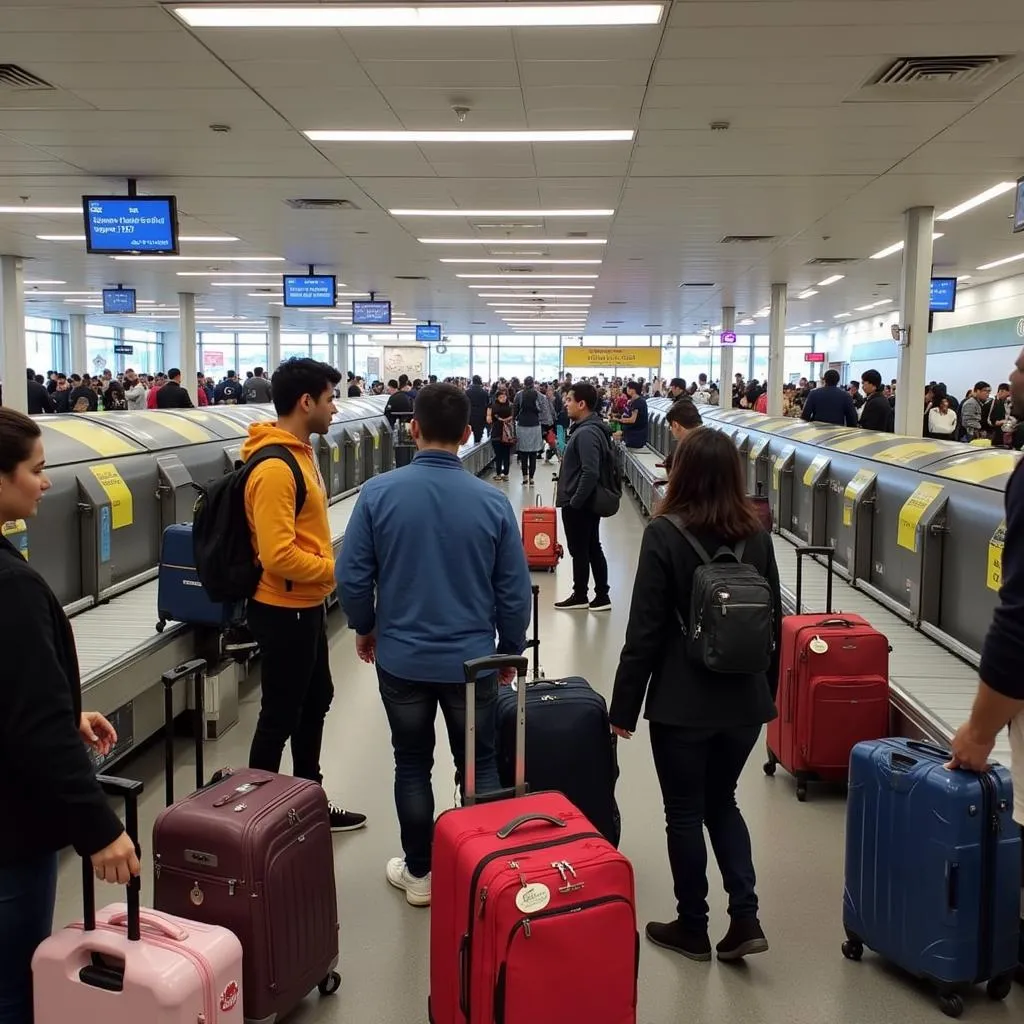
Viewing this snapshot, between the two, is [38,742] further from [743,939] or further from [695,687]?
[743,939]

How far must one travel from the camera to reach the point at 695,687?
9.16 feet

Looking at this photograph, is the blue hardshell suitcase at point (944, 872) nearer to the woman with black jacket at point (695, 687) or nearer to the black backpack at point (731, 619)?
the woman with black jacket at point (695, 687)

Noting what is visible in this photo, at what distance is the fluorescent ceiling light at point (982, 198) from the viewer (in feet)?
30.0

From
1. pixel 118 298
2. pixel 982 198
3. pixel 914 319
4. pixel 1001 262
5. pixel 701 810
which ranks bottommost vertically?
pixel 701 810

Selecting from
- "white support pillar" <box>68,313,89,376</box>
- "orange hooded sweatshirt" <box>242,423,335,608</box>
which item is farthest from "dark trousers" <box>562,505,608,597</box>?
"white support pillar" <box>68,313,89,376</box>

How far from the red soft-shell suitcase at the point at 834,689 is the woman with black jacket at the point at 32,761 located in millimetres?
2898

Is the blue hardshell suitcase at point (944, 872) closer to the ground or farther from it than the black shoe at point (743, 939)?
farther from it

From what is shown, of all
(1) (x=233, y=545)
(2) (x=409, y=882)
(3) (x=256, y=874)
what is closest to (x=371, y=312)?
(1) (x=233, y=545)

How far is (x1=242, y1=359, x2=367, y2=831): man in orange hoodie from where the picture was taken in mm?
3221

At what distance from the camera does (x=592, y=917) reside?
2.16 metres

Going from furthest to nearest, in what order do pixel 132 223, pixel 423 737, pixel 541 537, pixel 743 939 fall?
pixel 541 537, pixel 132 223, pixel 423 737, pixel 743 939

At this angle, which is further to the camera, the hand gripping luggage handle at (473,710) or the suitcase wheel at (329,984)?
the suitcase wheel at (329,984)

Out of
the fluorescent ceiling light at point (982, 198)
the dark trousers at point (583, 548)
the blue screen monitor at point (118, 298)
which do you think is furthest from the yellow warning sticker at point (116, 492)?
the blue screen monitor at point (118, 298)

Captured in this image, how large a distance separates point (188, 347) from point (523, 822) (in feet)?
60.3
